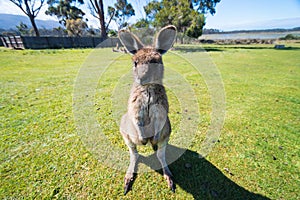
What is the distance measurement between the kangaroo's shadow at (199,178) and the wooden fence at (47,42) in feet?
38.8

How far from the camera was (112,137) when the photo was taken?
2549mm

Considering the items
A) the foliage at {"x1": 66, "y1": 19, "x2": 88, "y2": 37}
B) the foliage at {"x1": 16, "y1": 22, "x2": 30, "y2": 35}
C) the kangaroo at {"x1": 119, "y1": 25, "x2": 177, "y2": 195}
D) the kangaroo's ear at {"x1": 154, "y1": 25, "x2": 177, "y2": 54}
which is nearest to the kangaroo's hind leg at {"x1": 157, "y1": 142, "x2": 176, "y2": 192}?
the kangaroo at {"x1": 119, "y1": 25, "x2": 177, "y2": 195}

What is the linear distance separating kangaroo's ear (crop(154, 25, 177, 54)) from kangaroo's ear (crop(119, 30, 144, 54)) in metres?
0.21

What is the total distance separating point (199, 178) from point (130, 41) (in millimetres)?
1744

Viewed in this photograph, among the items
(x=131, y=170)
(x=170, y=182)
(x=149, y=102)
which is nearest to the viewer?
(x=149, y=102)

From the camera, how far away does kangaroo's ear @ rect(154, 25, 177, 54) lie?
158 centimetres

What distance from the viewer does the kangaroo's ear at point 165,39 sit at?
1576mm

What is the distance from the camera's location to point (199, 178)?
183 centimetres

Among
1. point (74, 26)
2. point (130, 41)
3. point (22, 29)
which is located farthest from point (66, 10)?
point (130, 41)

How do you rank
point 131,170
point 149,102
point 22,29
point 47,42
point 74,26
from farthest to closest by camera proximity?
point 22,29 → point 74,26 → point 47,42 → point 131,170 → point 149,102

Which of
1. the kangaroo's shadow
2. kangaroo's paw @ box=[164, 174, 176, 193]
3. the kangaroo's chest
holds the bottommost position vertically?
the kangaroo's shadow

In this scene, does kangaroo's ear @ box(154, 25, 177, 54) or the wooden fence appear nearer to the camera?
kangaroo's ear @ box(154, 25, 177, 54)

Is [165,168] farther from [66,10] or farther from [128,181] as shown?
[66,10]

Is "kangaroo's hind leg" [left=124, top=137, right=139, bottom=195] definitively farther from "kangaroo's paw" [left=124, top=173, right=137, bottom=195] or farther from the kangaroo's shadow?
the kangaroo's shadow
